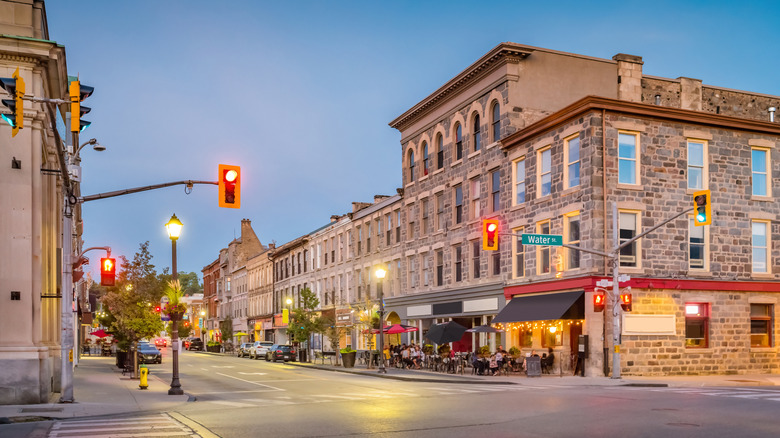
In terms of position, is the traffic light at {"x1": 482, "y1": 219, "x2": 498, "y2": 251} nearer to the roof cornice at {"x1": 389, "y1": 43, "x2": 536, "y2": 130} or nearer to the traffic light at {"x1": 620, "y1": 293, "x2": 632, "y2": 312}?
the traffic light at {"x1": 620, "y1": 293, "x2": 632, "y2": 312}

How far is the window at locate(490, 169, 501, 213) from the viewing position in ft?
130

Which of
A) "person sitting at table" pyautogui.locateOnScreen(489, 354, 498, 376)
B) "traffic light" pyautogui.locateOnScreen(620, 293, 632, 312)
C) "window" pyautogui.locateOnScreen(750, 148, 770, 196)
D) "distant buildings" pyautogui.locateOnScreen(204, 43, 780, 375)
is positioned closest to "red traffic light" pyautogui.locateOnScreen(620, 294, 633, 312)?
"traffic light" pyautogui.locateOnScreen(620, 293, 632, 312)

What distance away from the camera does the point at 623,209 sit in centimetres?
3228

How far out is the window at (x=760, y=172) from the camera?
117 ft

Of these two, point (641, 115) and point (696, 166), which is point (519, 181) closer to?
point (641, 115)

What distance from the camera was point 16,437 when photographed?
1445 cm

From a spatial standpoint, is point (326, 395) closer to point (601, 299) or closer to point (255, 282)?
point (601, 299)

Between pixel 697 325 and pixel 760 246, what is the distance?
5.32m

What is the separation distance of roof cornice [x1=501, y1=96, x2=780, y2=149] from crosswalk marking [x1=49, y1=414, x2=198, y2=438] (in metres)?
21.8

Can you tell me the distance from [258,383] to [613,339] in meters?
14.4

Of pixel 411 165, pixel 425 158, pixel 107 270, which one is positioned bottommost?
pixel 107 270

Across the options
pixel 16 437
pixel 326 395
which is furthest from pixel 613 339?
pixel 16 437

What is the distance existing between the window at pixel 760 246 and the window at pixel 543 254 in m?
9.33

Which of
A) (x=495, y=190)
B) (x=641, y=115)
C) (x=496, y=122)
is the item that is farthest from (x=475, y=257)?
(x=641, y=115)
